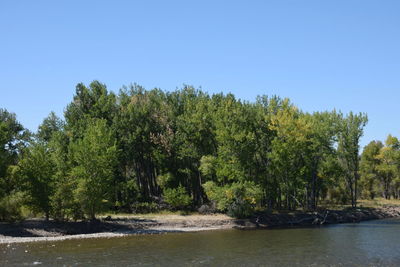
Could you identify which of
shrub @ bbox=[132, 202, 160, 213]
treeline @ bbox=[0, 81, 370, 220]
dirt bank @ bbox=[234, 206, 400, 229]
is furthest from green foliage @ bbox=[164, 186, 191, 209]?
dirt bank @ bbox=[234, 206, 400, 229]

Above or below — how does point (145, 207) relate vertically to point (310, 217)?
above

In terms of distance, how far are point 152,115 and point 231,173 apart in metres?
16.8

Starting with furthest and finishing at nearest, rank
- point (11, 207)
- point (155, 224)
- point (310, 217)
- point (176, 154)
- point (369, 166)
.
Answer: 1. point (369, 166)
2. point (176, 154)
3. point (310, 217)
4. point (155, 224)
5. point (11, 207)

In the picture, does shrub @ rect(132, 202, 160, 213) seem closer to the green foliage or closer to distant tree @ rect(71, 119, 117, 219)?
the green foliage

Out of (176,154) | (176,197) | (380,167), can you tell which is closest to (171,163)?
(176,154)

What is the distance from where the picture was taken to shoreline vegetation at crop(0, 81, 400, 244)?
48.2 meters

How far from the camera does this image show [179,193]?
6259 centimetres

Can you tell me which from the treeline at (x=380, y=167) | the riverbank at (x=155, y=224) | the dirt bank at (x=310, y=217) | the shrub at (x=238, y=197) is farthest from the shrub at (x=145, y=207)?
the treeline at (x=380, y=167)

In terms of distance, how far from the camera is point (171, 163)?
68625mm

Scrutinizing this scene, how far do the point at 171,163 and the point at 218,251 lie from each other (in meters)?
35.4

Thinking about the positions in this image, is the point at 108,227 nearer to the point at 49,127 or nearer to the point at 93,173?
the point at 93,173

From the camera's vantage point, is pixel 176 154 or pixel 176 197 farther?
pixel 176 154

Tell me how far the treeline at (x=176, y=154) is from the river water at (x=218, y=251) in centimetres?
1019

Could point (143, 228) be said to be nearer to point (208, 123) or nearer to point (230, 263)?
point (208, 123)
